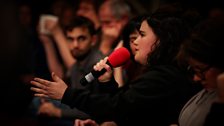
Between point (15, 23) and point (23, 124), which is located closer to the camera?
point (23, 124)

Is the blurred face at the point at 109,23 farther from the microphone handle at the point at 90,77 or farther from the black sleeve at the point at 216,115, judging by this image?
the black sleeve at the point at 216,115

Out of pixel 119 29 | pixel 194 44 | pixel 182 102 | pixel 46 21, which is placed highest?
pixel 46 21

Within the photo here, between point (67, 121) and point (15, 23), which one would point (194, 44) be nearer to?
point (67, 121)

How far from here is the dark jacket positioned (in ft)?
8.98

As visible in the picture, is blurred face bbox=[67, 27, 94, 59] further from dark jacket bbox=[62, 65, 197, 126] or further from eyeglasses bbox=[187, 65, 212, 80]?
eyeglasses bbox=[187, 65, 212, 80]

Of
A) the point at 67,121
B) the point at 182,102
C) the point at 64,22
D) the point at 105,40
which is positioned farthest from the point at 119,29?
the point at 182,102

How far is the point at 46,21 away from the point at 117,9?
0.63 meters

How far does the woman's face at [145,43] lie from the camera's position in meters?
2.84

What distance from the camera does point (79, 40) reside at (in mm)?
4062

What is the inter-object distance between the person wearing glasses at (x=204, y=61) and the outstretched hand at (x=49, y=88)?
602 millimetres

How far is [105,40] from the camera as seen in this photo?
3.98m

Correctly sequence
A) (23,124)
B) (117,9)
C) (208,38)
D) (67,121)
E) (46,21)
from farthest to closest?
(23,124), (46,21), (117,9), (67,121), (208,38)

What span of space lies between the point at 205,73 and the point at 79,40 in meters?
1.71

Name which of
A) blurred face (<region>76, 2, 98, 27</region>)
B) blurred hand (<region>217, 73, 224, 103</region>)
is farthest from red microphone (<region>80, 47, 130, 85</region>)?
blurred face (<region>76, 2, 98, 27</region>)
